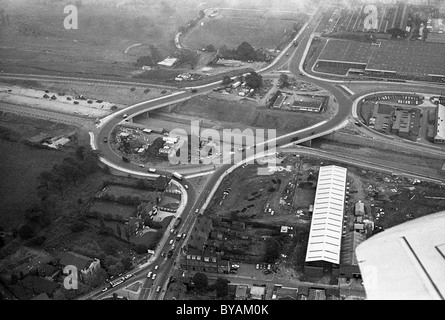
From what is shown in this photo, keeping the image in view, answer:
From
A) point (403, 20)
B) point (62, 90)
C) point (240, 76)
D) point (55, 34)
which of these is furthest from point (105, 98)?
point (403, 20)

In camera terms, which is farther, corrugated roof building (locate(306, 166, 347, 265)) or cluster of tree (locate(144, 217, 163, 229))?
cluster of tree (locate(144, 217, 163, 229))

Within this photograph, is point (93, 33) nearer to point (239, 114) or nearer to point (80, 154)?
point (239, 114)

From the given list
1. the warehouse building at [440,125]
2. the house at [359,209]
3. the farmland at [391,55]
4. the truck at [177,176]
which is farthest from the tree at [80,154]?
the farmland at [391,55]

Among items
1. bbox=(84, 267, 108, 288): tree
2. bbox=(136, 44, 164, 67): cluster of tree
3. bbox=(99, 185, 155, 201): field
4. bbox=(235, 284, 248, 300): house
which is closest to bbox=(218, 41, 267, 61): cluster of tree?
bbox=(136, 44, 164, 67): cluster of tree

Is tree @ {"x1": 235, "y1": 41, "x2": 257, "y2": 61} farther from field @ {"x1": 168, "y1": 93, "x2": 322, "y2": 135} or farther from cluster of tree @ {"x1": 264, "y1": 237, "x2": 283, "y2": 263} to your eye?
cluster of tree @ {"x1": 264, "y1": 237, "x2": 283, "y2": 263}

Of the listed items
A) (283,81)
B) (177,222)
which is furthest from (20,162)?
(283,81)

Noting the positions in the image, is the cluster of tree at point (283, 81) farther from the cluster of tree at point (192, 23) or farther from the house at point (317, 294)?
the house at point (317, 294)
